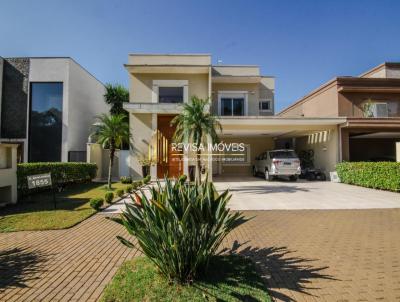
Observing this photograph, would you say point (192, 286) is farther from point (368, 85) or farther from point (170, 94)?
point (368, 85)

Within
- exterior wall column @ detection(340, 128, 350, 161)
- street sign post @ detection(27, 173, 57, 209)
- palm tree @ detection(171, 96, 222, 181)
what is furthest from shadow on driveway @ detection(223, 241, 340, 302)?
exterior wall column @ detection(340, 128, 350, 161)

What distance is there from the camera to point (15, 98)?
661 inches

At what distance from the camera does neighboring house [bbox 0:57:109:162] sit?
1650 cm

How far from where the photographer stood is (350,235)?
196 inches

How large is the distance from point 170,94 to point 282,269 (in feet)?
47.1

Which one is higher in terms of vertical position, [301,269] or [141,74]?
[141,74]

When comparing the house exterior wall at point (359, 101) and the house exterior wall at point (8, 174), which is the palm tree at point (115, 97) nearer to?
the house exterior wall at point (8, 174)

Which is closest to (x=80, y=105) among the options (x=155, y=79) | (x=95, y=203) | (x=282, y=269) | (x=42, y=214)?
(x=155, y=79)

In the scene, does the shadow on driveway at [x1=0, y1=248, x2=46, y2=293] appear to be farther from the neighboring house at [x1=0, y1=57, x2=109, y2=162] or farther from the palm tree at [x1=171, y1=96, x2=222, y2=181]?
the neighboring house at [x1=0, y1=57, x2=109, y2=162]

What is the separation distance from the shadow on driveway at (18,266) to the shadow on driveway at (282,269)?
3234 millimetres

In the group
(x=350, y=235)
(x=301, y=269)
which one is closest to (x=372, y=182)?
(x=350, y=235)

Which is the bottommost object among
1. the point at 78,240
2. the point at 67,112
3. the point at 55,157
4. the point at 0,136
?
the point at 78,240

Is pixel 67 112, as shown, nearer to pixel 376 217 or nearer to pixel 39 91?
pixel 39 91

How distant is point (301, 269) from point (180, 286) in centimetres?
195
